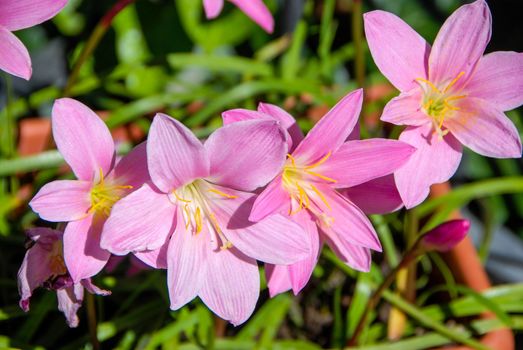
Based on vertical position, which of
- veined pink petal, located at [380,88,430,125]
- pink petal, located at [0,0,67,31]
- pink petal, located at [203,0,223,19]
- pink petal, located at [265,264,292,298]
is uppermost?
pink petal, located at [0,0,67,31]

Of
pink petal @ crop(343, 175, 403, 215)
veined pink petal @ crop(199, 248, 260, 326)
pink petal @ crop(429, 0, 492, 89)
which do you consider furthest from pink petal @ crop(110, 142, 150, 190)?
pink petal @ crop(429, 0, 492, 89)

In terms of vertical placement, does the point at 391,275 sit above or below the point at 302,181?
below

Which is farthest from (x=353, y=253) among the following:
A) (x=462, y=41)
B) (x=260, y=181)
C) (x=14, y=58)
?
(x=14, y=58)

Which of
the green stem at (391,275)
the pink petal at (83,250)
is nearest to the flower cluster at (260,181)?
the pink petal at (83,250)

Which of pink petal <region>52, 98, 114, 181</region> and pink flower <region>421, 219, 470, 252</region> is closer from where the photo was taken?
pink petal <region>52, 98, 114, 181</region>

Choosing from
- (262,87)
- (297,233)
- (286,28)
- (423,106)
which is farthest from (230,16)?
(297,233)

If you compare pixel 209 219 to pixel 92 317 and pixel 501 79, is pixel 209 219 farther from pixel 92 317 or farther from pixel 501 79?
pixel 501 79

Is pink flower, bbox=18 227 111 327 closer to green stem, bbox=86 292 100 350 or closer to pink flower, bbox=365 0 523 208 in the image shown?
green stem, bbox=86 292 100 350
